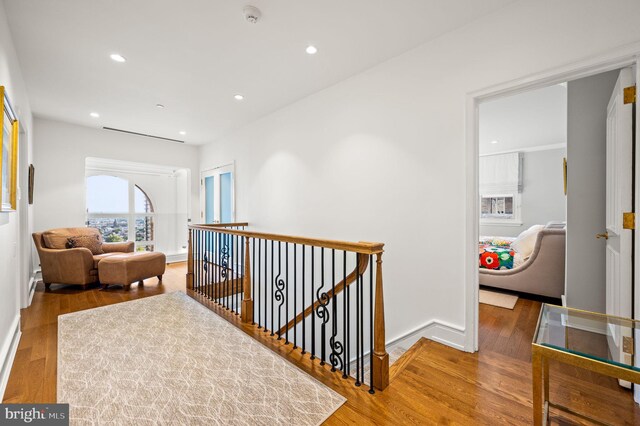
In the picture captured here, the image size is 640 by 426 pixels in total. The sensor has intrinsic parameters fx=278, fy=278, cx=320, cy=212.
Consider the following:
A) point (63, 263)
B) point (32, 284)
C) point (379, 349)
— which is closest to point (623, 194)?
point (379, 349)

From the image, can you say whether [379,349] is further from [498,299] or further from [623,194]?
[498,299]

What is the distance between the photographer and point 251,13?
2143 millimetres

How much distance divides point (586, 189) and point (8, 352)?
509cm

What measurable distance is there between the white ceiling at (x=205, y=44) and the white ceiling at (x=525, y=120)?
2.09 m

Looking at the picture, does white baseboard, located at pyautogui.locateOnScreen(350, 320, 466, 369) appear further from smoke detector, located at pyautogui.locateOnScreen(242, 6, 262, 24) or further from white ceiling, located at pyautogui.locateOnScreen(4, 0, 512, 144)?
smoke detector, located at pyautogui.locateOnScreen(242, 6, 262, 24)

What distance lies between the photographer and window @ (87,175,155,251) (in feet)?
18.8

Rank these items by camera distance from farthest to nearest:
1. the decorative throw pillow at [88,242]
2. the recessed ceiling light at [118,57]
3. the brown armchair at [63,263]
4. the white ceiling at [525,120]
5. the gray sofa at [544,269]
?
the decorative throw pillow at [88,242]
the brown armchair at [63,263]
the white ceiling at [525,120]
the gray sofa at [544,269]
the recessed ceiling light at [118,57]

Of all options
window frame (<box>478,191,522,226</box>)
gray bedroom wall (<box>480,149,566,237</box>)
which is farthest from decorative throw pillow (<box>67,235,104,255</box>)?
gray bedroom wall (<box>480,149,566,237</box>)

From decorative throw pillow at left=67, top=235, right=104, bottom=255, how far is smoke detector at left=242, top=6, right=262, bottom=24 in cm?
434

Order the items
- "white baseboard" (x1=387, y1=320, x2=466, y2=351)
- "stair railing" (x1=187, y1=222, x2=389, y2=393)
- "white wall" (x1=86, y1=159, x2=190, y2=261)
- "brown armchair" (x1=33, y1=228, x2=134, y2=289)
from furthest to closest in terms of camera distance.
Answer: "white wall" (x1=86, y1=159, x2=190, y2=261)
"brown armchair" (x1=33, y1=228, x2=134, y2=289)
"white baseboard" (x1=387, y1=320, x2=466, y2=351)
"stair railing" (x1=187, y1=222, x2=389, y2=393)

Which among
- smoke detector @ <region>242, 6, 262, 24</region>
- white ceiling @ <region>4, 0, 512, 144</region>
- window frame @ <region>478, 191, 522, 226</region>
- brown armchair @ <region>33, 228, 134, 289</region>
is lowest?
brown armchair @ <region>33, 228, 134, 289</region>

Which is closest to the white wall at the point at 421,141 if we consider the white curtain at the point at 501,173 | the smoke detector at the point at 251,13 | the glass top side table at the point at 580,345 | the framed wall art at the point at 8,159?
the glass top side table at the point at 580,345

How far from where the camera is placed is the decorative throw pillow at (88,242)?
430 centimetres

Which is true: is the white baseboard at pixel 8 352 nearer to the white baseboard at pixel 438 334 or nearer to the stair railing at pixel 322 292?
the stair railing at pixel 322 292
